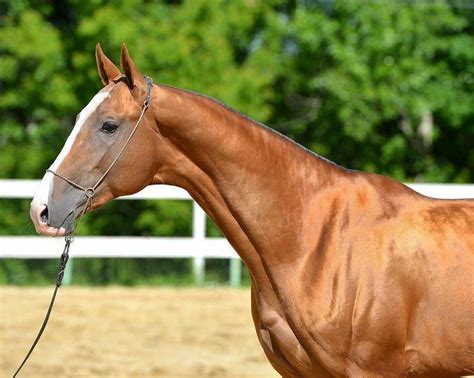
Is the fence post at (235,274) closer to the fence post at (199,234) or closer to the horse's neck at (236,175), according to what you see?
the fence post at (199,234)

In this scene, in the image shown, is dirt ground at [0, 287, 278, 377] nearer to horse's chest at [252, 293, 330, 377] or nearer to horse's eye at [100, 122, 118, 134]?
horse's chest at [252, 293, 330, 377]

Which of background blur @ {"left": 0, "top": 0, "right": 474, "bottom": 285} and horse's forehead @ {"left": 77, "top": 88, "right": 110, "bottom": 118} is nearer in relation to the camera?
horse's forehead @ {"left": 77, "top": 88, "right": 110, "bottom": 118}

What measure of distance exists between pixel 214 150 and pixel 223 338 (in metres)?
4.74

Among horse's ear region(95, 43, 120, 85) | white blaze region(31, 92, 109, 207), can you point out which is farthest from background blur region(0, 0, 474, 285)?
white blaze region(31, 92, 109, 207)

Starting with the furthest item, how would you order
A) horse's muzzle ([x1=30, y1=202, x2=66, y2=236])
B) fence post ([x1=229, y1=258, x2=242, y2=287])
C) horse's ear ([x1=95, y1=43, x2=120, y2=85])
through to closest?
fence post ([x1=229, y1=258, x2=242, y2=287]), horse's ear ([x1=95, y1=43, x2=120, y2=85]), horse's muzzle ([x1=30, y1=202, x2=66, y2=236])

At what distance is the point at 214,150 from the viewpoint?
4043 millimetres

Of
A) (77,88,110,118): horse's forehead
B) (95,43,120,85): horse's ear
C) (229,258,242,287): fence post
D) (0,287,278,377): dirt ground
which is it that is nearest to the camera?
(77,88,110,118): horse's forehead

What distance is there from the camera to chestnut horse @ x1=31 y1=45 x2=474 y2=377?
12.7 ft

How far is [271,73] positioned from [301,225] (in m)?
12.7

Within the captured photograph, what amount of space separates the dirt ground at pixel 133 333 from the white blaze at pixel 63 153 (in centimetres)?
354

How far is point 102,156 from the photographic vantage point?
389 centimetres

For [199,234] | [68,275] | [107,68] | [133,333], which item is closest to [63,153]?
[107,68]

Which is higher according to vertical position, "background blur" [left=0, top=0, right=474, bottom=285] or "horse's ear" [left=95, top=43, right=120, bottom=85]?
"background blur" [left=0, top=0, right=474, bottom=285]

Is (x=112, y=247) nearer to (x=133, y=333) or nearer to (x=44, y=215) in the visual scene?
(x=133, y=333)
